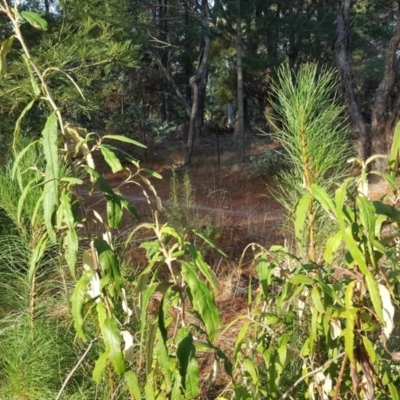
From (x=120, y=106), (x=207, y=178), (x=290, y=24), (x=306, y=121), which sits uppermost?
(x=290, y=24)

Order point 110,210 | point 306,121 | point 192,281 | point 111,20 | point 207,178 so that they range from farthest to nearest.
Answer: point 207,178
point 111,20
point 306,121
point 110,210
point 192,281

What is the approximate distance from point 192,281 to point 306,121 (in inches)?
34.0

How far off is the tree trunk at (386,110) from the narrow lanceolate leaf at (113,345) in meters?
8.00

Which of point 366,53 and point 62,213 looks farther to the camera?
point 366,53

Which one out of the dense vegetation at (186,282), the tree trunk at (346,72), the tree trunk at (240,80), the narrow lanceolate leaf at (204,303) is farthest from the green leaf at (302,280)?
the tree trunk at (240,80)

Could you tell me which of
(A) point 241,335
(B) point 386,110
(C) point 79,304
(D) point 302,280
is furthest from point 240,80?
(C) point 79,304

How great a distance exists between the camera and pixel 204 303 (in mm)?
1067

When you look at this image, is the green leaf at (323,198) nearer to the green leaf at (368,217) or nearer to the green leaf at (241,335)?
the green leaf at (368,217)

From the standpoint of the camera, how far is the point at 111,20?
6.09m

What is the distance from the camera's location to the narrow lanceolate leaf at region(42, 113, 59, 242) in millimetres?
1036

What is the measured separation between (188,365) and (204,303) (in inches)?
6.5

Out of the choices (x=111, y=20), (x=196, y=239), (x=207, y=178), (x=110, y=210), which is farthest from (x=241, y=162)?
(x=110, y=210)

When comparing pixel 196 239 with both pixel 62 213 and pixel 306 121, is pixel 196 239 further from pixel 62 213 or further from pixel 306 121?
pixel 62 213

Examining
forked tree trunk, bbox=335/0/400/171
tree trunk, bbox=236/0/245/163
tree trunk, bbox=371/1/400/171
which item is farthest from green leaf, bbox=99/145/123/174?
tree trunk, bbox=236/0/245/163
